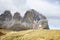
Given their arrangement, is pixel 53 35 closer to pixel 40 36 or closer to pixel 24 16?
pixel 40 36

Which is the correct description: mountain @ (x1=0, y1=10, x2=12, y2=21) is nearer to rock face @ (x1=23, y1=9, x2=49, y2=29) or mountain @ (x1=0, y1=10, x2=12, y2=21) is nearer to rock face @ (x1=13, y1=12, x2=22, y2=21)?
rock face @ (x1=13, y1=12, x2=22, y2=21)

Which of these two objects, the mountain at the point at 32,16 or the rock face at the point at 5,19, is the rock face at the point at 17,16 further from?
the rock face at the point at 5,19

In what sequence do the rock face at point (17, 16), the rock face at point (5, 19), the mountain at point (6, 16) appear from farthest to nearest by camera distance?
the rock face at point (17, 16) < the mountain at point (6, 16) < the rock face at point (5, 19)

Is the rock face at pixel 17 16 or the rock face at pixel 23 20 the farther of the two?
the rock face at pixel 17 16

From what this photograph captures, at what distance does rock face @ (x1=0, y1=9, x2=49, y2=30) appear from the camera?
51.8 m

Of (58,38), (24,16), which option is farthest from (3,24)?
(58,38)

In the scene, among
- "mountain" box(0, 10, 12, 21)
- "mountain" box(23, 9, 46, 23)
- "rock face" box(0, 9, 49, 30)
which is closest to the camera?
"mountain" box(23, 9, 46, 23)

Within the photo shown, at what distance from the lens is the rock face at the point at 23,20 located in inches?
2037

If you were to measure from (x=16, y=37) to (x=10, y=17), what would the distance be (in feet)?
70.2

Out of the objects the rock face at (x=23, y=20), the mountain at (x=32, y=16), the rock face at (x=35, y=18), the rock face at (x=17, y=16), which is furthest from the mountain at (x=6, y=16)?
the rock face at (x=35, y=18)

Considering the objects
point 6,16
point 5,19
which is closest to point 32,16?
point 5,19

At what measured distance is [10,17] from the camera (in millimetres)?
55812

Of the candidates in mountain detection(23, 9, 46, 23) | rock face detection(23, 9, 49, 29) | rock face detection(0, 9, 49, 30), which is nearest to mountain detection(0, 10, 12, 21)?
rock face detection(0, 9, 49, 30)

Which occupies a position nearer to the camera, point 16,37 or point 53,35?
point 53,35
